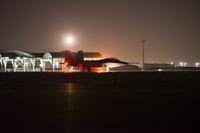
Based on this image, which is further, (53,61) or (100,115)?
(53,61)

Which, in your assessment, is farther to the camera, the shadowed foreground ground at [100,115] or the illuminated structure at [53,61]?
the illuminated structure at [53,61]

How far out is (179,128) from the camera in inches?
631

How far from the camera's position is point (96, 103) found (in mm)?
23766

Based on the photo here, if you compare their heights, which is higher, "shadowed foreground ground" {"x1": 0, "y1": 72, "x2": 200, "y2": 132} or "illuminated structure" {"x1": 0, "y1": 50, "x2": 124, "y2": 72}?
"illuminated structure" {"x1": 0, "y1": 50, "x2": 124, "y2": 72}

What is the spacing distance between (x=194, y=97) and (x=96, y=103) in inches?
257

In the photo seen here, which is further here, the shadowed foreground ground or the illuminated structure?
the illuminated structure

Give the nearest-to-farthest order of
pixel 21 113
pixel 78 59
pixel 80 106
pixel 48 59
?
pixel 21 113, pixel 80 106, pixel 78 59, pixel 48 59

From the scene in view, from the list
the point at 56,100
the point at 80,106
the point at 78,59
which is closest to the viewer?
the point at 80,106

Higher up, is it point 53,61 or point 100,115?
point 53,61

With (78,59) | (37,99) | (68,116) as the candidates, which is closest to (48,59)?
(78,59)

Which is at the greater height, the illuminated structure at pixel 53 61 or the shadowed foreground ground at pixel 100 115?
the illuminated structure at pixel 53 61

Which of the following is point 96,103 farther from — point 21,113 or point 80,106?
point 21,113

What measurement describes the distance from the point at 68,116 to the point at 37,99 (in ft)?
25.1

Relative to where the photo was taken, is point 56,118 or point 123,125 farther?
point 56,118
